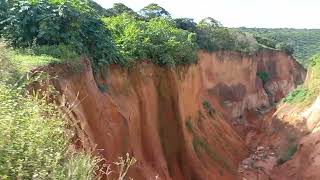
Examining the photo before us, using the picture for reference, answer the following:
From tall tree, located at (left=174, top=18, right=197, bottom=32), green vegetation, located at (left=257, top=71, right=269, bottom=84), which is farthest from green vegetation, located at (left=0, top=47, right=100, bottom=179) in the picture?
green vegetation, located at (left=257, top=71, right=269, bottom=84)

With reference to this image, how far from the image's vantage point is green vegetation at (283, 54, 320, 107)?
109 feet

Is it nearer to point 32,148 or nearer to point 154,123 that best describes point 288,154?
point 154,123

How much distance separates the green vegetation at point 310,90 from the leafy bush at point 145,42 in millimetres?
15676

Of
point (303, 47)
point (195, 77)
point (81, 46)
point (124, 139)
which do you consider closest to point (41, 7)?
point (81, 46)

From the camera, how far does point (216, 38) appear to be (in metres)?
38.7

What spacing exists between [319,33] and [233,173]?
7129cm

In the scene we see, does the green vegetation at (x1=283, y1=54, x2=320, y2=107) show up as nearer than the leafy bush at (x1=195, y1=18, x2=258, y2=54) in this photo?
Yes

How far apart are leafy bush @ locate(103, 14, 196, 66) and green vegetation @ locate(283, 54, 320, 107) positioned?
1568cm

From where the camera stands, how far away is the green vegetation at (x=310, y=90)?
33.3 m

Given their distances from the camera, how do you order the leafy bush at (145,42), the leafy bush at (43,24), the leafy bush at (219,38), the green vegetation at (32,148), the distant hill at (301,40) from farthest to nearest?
the distant hill at (301,40) < the leafy bush at (219,38) < the leafy bush at (145,42) < the leafy bush at (43,24) < the green vegetation at (32,148)

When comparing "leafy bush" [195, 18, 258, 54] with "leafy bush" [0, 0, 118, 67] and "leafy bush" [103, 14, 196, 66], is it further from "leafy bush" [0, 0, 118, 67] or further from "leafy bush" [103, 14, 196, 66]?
"leafy bush" [0, 0, 118, 67]

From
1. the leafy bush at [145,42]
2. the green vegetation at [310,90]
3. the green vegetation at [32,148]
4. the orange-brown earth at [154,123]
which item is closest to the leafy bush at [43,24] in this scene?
the orange-brown earth at [154,123]

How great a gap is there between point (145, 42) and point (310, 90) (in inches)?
791

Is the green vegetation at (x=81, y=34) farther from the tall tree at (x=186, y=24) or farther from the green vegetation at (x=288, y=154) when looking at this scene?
the tall tree at (x=186, y=24)
